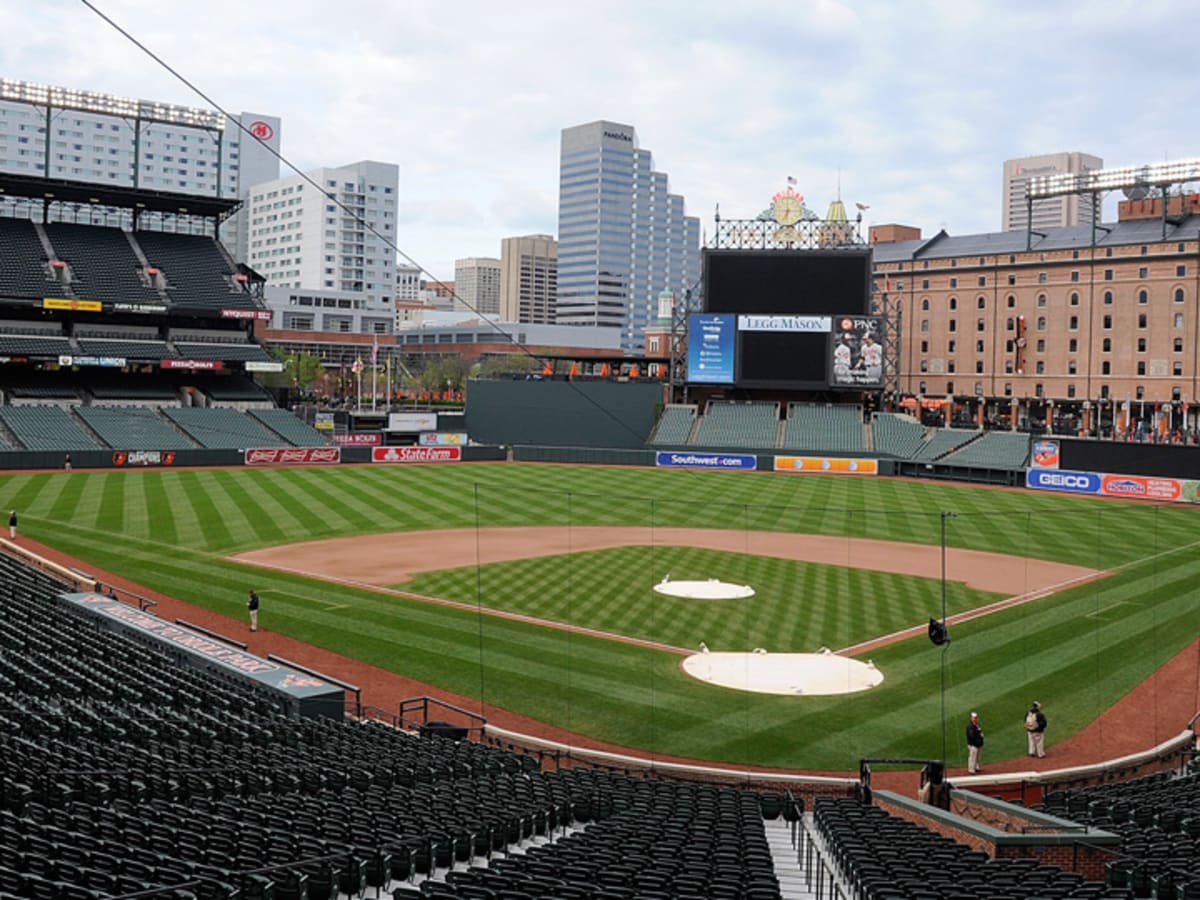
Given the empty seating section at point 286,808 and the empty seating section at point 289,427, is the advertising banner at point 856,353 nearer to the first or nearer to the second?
the empty seating section at point 289,427

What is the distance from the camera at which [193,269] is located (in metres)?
81.9

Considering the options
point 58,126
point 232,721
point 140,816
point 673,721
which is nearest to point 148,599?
point 232,721

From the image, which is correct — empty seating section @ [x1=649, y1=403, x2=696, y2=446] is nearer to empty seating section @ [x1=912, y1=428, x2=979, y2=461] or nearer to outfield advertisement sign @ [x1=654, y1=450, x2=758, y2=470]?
outfield advertisement sign @ [x1=654, y1=450, x2=758, y2=470]

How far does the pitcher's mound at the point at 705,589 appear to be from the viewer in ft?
109

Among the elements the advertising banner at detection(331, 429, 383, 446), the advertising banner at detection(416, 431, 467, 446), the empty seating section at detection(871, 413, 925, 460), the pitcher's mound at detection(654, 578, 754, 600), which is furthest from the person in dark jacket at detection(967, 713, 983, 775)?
the advertising banner at detection(416, 431, 467, 446)

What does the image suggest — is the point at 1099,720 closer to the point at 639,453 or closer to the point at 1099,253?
the point at 639,453

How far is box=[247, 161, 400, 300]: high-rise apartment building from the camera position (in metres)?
187

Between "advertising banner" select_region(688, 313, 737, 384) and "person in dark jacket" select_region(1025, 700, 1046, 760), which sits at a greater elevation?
"advertising banner" select_region(688, 313, 737, 384)

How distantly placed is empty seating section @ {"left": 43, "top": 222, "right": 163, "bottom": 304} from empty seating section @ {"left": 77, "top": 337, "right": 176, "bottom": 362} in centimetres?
327

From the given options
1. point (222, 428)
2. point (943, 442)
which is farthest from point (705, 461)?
point (222, 428)

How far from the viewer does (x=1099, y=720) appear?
22.6m

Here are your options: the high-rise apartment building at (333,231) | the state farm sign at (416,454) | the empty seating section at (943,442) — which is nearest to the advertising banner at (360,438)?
the state farm sign at (416,454)

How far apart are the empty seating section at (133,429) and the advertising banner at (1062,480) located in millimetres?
55135

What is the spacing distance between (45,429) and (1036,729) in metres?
63.6
